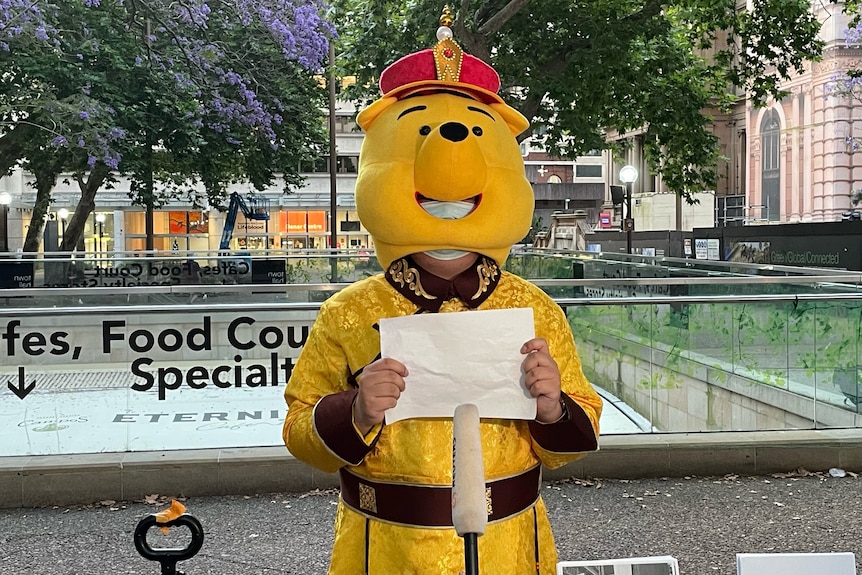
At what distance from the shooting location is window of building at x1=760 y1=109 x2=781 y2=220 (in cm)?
3953

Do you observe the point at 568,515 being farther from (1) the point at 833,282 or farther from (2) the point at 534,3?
(2) the point at 534,3

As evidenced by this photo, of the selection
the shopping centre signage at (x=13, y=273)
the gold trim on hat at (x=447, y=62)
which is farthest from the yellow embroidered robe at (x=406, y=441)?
the shopping centre signage at (x=13, y=273)

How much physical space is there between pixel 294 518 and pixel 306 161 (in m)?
18.4

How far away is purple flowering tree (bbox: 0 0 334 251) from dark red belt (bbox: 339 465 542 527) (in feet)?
52.6

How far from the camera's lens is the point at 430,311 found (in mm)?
2158

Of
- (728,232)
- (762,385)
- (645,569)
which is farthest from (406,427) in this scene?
(728,232)

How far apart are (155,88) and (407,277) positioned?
731 inches

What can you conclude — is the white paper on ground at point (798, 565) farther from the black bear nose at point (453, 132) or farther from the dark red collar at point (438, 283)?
the black bear nose at point (453, 132)

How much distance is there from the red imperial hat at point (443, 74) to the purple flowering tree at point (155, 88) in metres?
15.7

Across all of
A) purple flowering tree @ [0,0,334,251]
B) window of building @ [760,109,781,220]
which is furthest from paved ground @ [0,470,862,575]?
window of building @ [760,109,781,220]

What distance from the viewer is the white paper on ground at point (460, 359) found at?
1.89 metres

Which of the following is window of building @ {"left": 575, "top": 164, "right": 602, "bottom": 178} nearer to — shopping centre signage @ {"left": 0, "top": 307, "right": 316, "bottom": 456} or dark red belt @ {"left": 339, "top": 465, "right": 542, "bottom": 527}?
shopping centre signage @ {"left": 0, "top": 307, "right": 316, "bottom": 456}

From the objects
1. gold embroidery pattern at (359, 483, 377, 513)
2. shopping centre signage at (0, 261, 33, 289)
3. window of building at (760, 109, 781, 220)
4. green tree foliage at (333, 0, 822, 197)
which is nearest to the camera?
gold embroidery pattern at (359, 483, 377, 513)

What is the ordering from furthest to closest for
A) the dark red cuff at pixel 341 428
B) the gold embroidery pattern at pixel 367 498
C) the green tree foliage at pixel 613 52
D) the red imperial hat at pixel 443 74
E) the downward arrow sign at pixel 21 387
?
1. the green tree foliage at pixel 613 52
2. the downward arrow sign at pixel 21 387
3. the red imperial hat at pixel 443 74
4. the gold embroidery pattern at pixel 367 498
5. the dark red cuff at pixel 341 428
